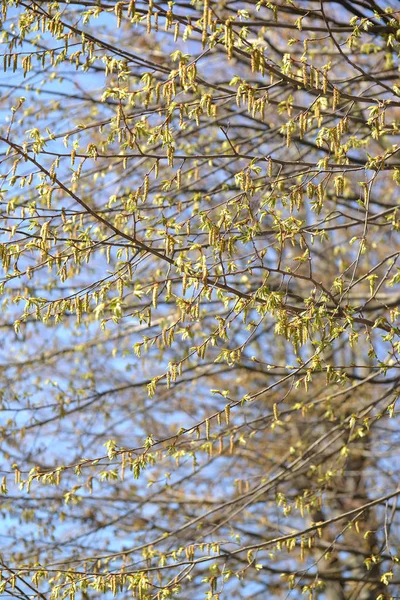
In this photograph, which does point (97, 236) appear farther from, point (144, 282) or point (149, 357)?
point (149, 357)

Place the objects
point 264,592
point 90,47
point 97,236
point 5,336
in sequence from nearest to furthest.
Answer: point 90,47, point 97,236, point 5,336, point 264,592

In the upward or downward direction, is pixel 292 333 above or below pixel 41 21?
below

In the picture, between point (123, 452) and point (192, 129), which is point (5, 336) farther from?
point (123, 452)

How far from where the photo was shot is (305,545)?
223 inches

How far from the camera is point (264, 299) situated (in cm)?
476

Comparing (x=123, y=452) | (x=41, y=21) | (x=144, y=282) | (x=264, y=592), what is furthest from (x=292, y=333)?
(x=264, y=592)

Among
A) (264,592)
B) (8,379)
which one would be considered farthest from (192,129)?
(264,592)

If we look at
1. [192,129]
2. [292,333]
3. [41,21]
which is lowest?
[292,333]

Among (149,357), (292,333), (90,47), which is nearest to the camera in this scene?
(292,333)

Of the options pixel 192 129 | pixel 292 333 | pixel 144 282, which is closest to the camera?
pixel 292 333

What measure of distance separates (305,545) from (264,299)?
1865 mm

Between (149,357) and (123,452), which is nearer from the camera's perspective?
(123,452)

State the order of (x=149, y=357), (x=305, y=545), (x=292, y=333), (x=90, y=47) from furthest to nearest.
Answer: (x=149, y=357), (x=305, y=545), (x=90, y=47), (x=292, y=333)

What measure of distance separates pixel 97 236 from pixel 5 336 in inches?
106
